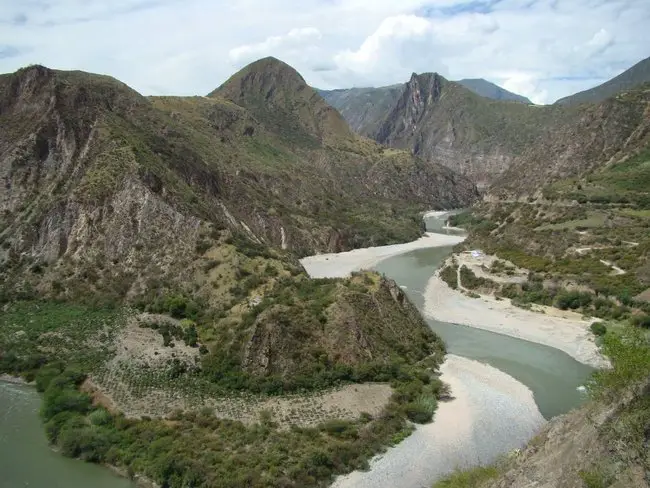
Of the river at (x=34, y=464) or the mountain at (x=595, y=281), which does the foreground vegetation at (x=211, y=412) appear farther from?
the mountain at (x=595, y=281)

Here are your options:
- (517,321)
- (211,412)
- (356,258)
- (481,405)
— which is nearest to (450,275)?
(517,321)

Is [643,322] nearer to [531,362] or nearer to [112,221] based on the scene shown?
[531,362]

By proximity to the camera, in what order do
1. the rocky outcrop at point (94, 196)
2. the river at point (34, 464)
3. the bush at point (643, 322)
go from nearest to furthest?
1. the river at point (34, 464)
2. the bush at point (643, 322)
3. the rocky outcrop at point (94, 196)

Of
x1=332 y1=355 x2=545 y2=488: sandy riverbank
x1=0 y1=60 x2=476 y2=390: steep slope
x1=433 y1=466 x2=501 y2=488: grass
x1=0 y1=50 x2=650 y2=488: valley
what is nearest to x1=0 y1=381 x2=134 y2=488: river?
x1=0 y1=50 x2=650 y2=488: valley

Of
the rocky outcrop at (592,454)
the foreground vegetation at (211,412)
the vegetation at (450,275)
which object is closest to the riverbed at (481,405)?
the foreground vegetation at (211,412)

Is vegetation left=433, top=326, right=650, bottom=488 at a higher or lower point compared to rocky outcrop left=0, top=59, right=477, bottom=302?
lower

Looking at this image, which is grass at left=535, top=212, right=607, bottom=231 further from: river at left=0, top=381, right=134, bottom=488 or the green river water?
river at left=0, top=381, right=134, bottom=488

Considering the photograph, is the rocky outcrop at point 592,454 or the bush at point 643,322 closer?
the rocky outcrop at point 592,454
